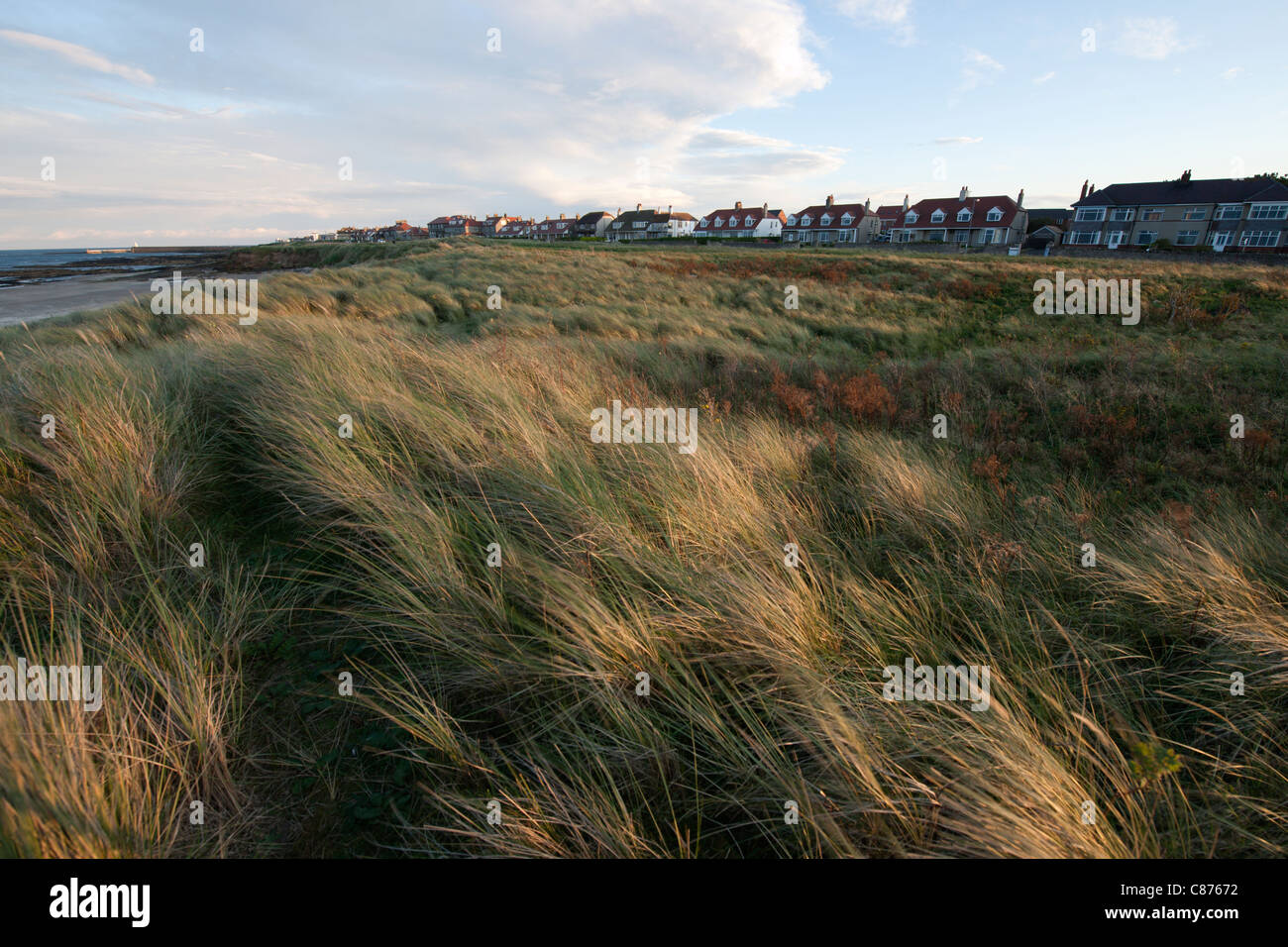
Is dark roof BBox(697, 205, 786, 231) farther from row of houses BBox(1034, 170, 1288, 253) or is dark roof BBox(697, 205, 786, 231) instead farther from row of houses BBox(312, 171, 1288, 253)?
row of houses BBox(1034, 170, 1288, 253)

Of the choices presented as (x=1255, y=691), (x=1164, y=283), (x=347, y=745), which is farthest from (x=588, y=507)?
(x=1164, y=283)

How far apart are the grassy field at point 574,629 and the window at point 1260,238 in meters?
68.3

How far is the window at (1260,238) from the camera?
1857 inches

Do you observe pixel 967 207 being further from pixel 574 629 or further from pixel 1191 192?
pixel 574 629

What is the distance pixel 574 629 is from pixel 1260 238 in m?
74.7

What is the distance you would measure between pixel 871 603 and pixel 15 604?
3.81 m

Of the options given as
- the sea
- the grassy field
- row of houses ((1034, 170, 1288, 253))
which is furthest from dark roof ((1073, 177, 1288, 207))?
the sea

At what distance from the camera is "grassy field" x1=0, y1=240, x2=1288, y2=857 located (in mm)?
1661

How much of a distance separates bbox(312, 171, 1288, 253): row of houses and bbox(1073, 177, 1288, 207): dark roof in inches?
2.7

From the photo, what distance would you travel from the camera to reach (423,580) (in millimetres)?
2439
